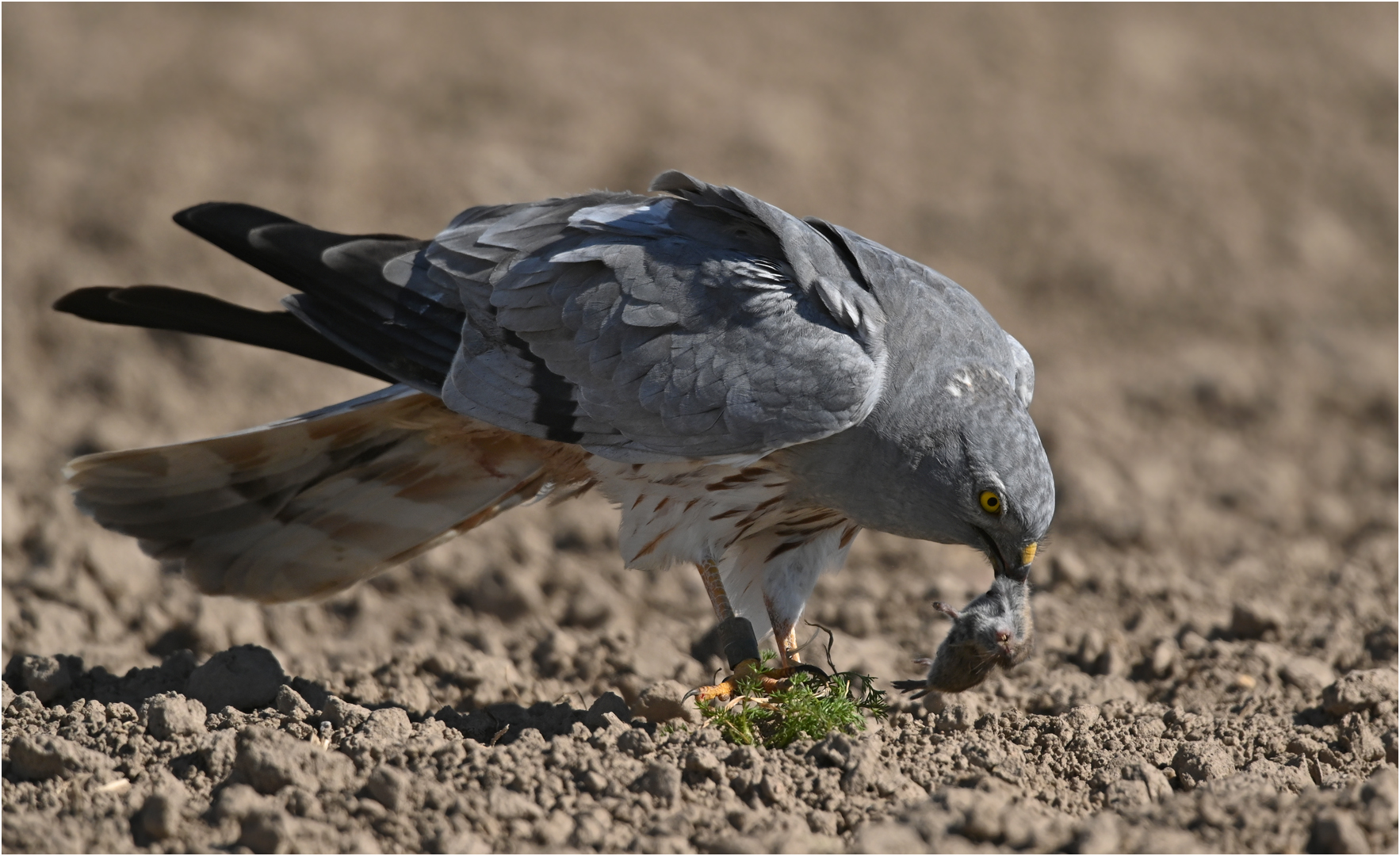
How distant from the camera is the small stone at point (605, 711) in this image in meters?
4.65

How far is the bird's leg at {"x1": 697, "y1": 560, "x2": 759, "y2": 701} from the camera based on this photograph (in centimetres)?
488

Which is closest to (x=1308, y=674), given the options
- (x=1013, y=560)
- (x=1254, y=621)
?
(x=1254, y=621)

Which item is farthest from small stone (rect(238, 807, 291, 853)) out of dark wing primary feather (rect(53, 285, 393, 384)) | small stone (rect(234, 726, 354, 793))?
dark wing primary feather (rect(53, 285, 393, 384))

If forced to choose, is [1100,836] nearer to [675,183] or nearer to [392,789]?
[392,789]

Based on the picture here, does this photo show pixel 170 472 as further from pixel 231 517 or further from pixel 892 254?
pixel 892 254

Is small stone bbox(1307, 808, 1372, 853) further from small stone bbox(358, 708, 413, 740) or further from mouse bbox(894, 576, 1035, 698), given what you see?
small stone bbox(358, 708, 413, 740)

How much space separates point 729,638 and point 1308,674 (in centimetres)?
270

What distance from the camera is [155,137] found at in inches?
427

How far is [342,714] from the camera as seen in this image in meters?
4.59

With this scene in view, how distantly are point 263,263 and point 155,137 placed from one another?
6565mm

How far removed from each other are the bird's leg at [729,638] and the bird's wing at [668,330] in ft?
2.45

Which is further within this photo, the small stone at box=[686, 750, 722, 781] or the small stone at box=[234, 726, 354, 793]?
the small stone at box=[686, 750, 722, 781]

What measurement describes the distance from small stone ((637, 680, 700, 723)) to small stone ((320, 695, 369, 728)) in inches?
42.6

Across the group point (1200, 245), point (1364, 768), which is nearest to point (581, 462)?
point (1364, 768)
